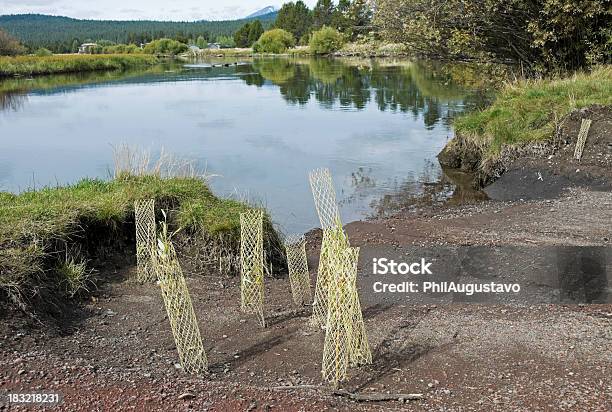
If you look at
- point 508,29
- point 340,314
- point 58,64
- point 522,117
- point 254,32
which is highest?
point 254,32

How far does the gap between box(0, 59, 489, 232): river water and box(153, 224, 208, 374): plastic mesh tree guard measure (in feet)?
24.5

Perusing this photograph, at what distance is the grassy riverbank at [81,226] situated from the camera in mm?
7512

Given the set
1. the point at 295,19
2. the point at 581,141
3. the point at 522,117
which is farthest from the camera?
the point at 295,19

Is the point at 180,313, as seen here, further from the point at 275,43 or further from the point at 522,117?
the point at 275,43

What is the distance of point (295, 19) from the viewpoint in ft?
419

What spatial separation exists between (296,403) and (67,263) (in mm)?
4020

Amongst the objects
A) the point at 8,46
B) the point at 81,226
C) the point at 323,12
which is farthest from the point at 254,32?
the point at 81,226

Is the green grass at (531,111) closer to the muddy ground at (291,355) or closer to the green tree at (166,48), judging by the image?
the muddy ground at (291,355)

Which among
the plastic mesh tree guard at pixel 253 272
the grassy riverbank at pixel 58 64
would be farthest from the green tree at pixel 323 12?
the plastic mesh tree guard at pixel 253 272

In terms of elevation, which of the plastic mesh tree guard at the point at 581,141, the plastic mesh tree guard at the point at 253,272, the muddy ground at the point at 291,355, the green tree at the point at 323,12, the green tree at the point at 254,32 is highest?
the green tree at the point at 323,12

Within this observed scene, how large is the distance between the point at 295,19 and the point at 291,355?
126857 mm

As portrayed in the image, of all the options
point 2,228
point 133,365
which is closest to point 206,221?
point 2,228

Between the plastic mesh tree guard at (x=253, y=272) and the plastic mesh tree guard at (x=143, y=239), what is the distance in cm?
145

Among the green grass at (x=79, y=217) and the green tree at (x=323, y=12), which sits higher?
the green tree at (x=323, y=12)
